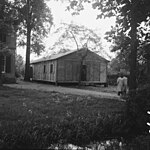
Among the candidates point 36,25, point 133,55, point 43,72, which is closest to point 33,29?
point 36,25

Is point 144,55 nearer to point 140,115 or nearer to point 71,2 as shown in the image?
point 140,115

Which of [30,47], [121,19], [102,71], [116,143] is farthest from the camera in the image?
[30,47]

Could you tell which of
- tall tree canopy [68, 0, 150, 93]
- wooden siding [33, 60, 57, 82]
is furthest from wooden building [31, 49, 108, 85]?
tall tree canopy [68, 0, 150, 93]

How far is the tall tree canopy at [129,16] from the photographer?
8719 millimetres

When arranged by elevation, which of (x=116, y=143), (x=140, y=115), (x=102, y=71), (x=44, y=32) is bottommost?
(x=116, y=143)

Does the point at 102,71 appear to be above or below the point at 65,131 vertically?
above

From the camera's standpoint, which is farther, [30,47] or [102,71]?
[30,47]

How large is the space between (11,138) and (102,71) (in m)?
26.2

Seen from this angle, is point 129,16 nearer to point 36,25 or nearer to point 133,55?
point 133,55

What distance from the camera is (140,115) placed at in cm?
604

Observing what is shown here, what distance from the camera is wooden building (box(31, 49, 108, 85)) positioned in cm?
2727

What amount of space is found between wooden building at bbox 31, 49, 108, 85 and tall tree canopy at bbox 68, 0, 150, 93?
14.9 metres

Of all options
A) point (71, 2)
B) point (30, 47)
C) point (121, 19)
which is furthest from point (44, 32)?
point (121, 19)

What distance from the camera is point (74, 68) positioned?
28.6 meters
